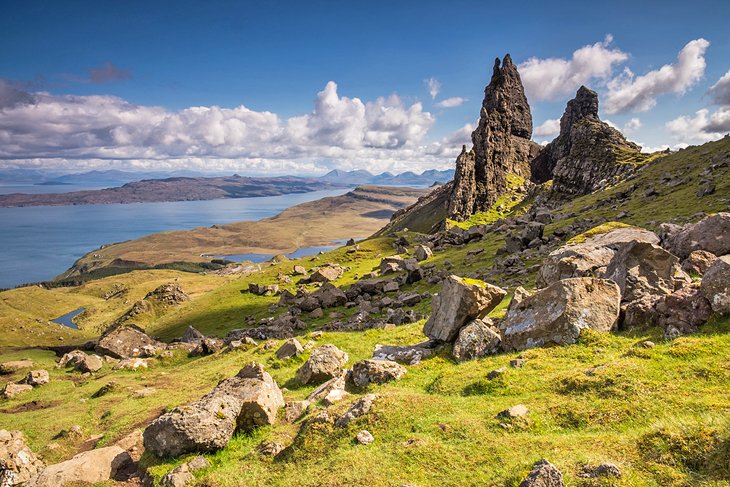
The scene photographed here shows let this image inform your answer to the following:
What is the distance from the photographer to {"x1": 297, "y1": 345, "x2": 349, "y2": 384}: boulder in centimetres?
2442

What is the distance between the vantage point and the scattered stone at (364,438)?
14.1 metres

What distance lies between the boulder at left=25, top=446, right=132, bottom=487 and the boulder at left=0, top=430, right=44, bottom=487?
145 centimetres

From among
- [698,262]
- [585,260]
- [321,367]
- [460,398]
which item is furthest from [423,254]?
[460,398]

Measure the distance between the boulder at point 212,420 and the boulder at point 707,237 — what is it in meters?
29.8

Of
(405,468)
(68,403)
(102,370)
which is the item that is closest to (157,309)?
(102,370)

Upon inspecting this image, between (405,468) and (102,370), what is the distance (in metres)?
43.5

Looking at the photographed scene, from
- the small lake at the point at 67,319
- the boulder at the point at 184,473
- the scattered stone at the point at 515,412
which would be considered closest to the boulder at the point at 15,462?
the boulder at the point at 184,473

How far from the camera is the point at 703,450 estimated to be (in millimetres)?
9203

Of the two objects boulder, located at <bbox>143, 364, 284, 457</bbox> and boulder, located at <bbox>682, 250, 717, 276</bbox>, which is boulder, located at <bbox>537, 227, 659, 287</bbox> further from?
boulder, located at <bbox>143, 364, 284, 457</bbox>

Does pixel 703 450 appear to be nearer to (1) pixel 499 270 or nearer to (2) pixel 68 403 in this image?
(2) pixel 68 403

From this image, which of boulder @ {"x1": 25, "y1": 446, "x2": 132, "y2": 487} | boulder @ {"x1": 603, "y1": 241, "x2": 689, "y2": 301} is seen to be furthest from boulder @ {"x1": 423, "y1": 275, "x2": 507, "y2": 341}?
boulder @ {"x1": 25, "y1": 446, "x2": 132, "y2": 487}

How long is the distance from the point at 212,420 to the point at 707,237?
33059 mm

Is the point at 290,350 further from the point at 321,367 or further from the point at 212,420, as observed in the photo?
the point at 212,420

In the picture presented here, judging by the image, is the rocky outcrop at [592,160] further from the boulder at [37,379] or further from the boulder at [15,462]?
the boulder at [15,462]
